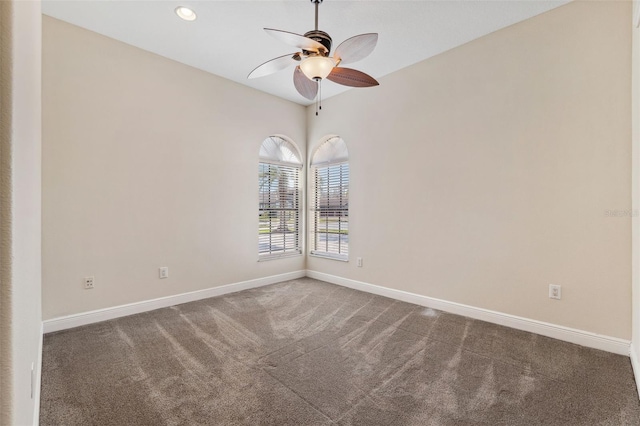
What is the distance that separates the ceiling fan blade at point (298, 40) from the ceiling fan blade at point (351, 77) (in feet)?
1.00

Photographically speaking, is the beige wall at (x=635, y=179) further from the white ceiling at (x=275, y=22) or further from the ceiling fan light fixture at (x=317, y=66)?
the ceiling fan light fixture at (x=317, y=66)

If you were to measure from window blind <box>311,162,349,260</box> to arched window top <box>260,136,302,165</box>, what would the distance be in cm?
43

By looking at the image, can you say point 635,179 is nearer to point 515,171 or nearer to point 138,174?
point 515,171

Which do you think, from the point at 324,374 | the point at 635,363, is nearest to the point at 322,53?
the point at 324,374

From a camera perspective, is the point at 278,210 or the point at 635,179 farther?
the point at 278,210

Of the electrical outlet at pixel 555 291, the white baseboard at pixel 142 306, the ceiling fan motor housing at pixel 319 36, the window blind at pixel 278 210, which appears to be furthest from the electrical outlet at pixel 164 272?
the electrical outlet at pixel 555 291

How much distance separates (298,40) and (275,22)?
3.47 feet

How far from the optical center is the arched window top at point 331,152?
14.7 ft

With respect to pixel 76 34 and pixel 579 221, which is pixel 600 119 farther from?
pixel 76 34

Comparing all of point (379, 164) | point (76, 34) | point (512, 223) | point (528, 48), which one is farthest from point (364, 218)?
point (76, 34)

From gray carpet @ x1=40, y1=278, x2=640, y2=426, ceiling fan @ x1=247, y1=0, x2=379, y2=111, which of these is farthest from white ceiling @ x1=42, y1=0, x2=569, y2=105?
gray carpet @ x1=40, y1=278, x2=640, y2=426

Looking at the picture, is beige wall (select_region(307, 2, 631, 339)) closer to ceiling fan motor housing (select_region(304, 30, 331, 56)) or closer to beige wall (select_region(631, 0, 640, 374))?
beige wall (select_region(631, 0, 640, 374))

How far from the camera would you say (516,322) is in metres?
2.82

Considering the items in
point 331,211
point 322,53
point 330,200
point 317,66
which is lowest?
point 331,211
